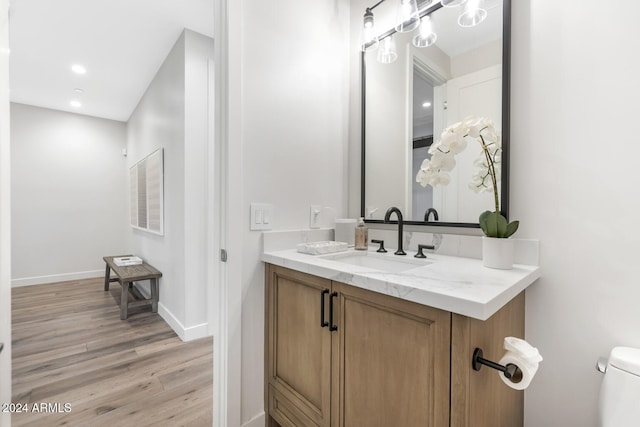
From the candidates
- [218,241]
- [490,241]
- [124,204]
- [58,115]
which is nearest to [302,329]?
[218,241]

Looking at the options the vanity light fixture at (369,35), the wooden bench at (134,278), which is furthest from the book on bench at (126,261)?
the vanity light fixture at (369,35)

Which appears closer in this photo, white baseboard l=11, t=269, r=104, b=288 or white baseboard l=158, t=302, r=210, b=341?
white baseboard l=158, t=302, r=210, b=341

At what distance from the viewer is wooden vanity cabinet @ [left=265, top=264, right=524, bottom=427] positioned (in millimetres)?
723

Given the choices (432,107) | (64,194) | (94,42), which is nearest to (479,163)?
(432,107)

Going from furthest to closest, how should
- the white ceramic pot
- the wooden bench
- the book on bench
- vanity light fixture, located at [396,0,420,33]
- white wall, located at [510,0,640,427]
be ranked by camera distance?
the book on bench
the wooden bench
vanity light fixture, located at [396,0,420,33]
the white ceramic pot
white wall, located at [510,0,640,427]

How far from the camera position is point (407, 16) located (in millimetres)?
1404

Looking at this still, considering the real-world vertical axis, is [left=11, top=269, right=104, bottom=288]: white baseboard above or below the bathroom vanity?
below

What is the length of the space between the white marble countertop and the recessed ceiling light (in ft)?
11.7

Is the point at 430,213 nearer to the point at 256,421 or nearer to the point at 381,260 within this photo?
the point at 381,260

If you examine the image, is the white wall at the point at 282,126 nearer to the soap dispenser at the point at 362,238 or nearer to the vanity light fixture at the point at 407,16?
the soap dispenser at the point at 362,238

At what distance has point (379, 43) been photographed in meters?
1.58

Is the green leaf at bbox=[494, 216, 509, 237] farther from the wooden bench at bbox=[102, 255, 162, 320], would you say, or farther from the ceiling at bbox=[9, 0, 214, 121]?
the wooden bench at bbox=[102, 255, 162, 320]

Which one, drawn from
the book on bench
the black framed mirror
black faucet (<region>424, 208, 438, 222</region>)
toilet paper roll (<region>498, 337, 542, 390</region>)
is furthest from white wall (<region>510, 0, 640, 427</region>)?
the book on bench

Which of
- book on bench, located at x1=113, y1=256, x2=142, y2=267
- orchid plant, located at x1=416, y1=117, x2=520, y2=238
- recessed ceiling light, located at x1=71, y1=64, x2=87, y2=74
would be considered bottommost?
book on bench, located at x1=113, y1=256, x2=142, y2=267
